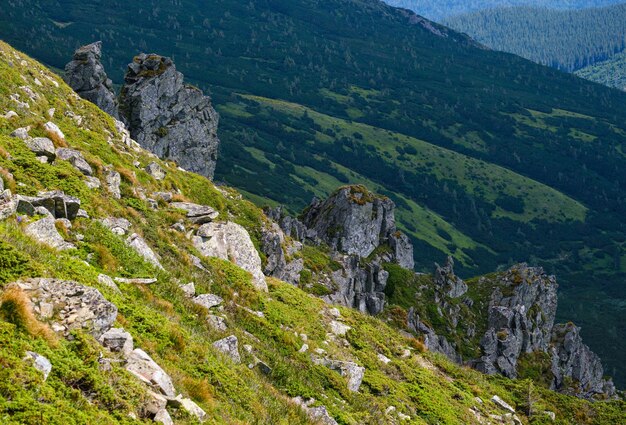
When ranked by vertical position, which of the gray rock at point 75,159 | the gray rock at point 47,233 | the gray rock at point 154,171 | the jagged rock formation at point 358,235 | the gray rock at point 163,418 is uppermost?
the gray rock at point 75,159

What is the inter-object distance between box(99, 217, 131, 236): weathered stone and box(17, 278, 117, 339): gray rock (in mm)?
7417

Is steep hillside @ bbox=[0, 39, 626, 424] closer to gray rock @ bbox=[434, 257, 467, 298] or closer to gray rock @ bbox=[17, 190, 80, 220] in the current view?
gray rock @ bbox=[17, 190, 80, 220]

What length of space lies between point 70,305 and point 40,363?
2508mm

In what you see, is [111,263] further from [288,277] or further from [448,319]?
[448,319]

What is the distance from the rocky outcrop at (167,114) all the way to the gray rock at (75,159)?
88.3m

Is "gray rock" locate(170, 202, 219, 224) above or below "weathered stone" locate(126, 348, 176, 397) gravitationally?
below

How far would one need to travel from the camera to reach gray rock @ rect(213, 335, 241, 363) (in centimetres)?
1675

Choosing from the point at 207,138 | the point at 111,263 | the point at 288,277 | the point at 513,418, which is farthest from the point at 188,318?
the point at 207,138

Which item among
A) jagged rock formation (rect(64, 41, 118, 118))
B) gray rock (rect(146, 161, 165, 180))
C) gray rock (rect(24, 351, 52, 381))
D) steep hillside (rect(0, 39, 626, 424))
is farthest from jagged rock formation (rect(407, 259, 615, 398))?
gray rock (rect(24, 351, 52, 381))

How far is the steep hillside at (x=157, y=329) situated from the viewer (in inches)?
423

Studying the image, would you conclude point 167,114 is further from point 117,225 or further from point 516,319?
point 117,225

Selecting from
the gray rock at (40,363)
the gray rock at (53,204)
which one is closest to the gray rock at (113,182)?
the gray rock at (53,204)

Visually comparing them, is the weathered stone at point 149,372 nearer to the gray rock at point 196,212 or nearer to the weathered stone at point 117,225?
the weathered stone at point 117,225

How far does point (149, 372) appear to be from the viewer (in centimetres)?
1202
